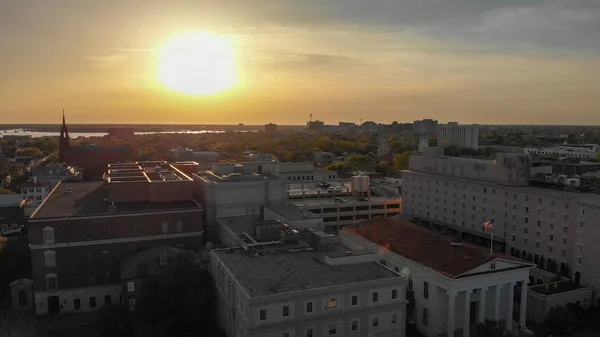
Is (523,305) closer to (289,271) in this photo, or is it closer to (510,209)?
(510,209)

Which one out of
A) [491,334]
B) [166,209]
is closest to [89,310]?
[166,209]

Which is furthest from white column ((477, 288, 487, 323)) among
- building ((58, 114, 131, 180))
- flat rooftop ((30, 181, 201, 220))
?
building ((58, 114, 131, 180))

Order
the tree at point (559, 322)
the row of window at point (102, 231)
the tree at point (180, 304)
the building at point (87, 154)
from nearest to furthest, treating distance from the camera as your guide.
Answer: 1. the tree at point (180, 304)
2. the tree at point (559, 322)
3. the row of window at point (102, 231)
4. the building at point (87, 154)

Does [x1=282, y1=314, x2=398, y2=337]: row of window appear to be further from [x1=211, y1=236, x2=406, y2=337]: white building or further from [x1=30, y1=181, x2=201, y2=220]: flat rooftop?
[x1=30, y1=181, x2=201, y2=220]: flat rooftop

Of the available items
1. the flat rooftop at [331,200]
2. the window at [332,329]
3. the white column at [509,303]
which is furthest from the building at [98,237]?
the white column at [509,303]

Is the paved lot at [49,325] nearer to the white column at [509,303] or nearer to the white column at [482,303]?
the white column at [482,303]

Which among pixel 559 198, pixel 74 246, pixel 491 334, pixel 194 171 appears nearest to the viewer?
pixel 491 334

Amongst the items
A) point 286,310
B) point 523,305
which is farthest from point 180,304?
point 523,305

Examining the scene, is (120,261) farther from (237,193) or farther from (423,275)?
(423,275)
